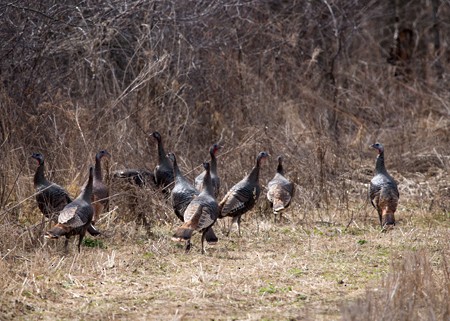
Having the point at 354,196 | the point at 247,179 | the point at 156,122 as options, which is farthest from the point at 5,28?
the point at 354,196

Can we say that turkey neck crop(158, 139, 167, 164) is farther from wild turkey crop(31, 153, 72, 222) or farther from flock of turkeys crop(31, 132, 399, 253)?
wild turkey crop(31, 153, 72, 222)

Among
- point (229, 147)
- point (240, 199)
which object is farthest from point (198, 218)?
point (229, 147)

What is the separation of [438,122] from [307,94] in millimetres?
2122

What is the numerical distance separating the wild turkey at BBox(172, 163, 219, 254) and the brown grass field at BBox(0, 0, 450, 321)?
210mm

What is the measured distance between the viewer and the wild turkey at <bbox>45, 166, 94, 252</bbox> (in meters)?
8.55

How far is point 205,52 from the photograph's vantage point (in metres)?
14.9

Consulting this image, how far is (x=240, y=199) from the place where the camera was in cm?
1025

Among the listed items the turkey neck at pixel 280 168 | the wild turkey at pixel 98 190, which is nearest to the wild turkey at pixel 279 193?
the turkey neck at pixel 280 168

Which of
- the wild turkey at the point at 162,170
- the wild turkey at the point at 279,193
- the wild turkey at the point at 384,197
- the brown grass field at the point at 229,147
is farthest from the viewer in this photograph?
the wild turkey at the point at 162,170

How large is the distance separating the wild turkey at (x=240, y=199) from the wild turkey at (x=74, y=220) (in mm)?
1600

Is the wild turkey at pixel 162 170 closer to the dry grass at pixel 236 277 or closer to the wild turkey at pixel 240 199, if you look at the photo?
the wild turkey at pixel 240 199

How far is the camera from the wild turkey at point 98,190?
9.84m

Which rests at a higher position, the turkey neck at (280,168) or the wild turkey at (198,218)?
the wild turkey at (198,218)

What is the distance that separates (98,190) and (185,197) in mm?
933
